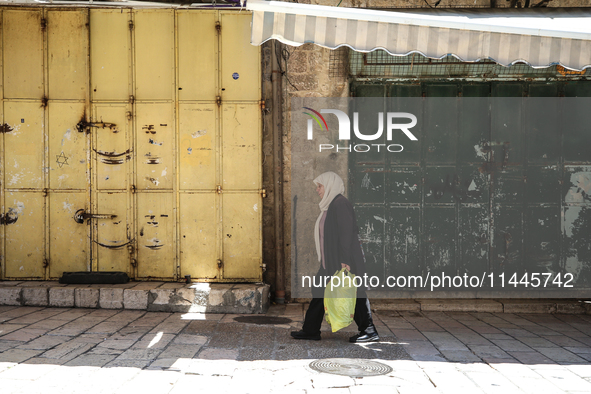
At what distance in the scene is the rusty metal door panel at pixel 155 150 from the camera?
22.2ft

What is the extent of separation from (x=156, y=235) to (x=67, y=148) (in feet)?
5.51

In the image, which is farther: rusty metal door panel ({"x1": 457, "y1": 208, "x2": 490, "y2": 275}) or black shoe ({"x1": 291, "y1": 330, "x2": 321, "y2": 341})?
rusty metal door panel ({"x1": 457, "y1": 208, "x2": 490, "y2": 275})

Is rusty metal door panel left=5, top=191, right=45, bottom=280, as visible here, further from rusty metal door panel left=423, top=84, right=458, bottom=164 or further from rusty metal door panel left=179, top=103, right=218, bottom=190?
rusty metal door panel left=423, top=84, right=458, bottom=164

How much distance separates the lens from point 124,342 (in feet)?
15.9

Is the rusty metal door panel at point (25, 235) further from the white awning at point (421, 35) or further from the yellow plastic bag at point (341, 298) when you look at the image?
the yellow plastic bag at point (341, 298)

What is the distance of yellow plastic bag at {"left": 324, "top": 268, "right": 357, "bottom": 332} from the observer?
507 cm

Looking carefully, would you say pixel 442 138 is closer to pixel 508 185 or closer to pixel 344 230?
pixel 508 185

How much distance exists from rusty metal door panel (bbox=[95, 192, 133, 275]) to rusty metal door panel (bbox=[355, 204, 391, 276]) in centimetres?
322

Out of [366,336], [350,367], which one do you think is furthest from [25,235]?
[350,367]

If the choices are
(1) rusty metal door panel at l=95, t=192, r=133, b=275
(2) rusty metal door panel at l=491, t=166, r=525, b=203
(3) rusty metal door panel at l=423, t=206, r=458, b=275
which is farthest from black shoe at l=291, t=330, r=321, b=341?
(2) rusty metal door panel at l=491, t=166, r=525, b=203

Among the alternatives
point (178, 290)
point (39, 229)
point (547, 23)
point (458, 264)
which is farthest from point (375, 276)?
point (39, 229)

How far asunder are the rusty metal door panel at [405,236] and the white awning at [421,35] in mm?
2700

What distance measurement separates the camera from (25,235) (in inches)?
265

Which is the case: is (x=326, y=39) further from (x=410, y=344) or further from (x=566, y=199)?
(x=566, y=199)
